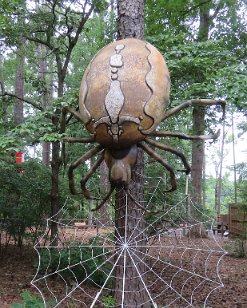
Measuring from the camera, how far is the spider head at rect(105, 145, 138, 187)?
2.85 metres

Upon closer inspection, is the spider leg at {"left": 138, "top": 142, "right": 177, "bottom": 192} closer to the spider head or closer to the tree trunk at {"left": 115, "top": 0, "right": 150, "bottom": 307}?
the spider head

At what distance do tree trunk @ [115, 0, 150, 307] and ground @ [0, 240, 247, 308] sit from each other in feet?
8.08

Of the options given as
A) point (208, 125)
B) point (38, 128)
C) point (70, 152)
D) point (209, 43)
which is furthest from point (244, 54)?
point (38, 128)

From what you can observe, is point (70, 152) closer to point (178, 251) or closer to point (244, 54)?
point (178, 251)

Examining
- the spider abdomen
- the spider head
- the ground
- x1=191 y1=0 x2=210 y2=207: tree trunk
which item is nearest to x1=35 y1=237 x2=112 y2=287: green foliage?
the ground

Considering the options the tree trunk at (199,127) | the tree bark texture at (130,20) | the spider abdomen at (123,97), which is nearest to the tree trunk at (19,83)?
the tree trunk at (199,127)

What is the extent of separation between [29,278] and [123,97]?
6105 mm

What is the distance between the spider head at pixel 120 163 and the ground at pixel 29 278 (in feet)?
13.6

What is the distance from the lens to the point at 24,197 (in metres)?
8.63

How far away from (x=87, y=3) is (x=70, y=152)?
3710 millimetres

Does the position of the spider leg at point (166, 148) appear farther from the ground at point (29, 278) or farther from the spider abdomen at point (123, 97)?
the ground at point (29, 278)

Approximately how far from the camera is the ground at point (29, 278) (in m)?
6.61

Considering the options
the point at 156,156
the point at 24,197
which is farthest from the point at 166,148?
the point at 24,197

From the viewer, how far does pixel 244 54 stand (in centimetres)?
892
